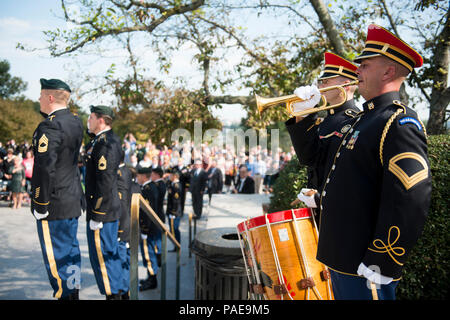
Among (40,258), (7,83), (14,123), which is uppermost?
(7,83)

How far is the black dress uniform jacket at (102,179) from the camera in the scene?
3.88 meters

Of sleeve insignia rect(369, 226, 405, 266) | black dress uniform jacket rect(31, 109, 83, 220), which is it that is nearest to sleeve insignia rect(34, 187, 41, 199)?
black dress uniform jacket rect(31, 109, 83, 220)

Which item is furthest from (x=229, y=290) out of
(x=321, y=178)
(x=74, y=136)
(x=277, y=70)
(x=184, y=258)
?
(x=277, y=70)

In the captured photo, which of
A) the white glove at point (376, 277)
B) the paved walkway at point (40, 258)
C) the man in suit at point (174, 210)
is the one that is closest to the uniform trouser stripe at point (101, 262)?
the paved walkway at point (40, 258)

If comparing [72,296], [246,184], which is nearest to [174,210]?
[72,296]

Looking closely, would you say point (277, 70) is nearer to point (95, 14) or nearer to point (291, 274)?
point (95, 14)

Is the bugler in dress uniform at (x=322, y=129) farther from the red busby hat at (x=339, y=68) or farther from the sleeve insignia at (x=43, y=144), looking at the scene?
the sleeve insignia at (x=43, y=144)

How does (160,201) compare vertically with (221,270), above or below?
above

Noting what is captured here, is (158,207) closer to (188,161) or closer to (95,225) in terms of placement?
(95,225)

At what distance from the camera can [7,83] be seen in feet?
149

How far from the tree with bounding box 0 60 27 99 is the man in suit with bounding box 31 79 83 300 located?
50.2m

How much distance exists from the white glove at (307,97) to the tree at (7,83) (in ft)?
173

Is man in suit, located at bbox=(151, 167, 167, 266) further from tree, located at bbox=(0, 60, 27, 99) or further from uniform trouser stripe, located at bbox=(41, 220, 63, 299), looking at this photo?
tree, located at bbox=(0, 60, 27, 99)

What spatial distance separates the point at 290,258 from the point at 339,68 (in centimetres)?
178
